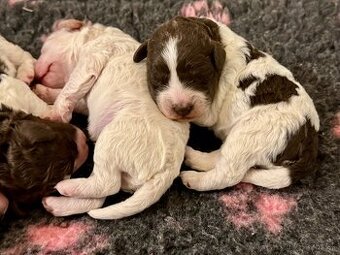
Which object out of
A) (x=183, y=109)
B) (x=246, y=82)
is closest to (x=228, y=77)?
(x=246, y=82)

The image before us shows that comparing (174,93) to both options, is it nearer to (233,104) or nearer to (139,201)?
(233,104)

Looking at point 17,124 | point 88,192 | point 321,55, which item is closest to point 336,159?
point 321,55

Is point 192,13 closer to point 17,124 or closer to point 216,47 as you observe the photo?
point 216,47

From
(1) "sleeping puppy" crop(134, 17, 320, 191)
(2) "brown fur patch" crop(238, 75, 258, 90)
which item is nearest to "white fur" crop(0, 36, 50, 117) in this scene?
(1) "sleeping puppy" crop(134, 17, 320, 191)

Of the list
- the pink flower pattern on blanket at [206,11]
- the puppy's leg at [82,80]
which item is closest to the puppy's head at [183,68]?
the puppy's leg at [82,80]

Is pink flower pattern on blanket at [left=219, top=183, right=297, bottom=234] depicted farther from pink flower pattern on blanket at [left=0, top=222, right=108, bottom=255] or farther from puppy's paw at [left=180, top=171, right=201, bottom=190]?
pink flower pattern on blanket at [left=0, top=222, right=108, bottom=255]

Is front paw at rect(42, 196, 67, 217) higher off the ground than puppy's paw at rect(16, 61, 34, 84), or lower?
lower
